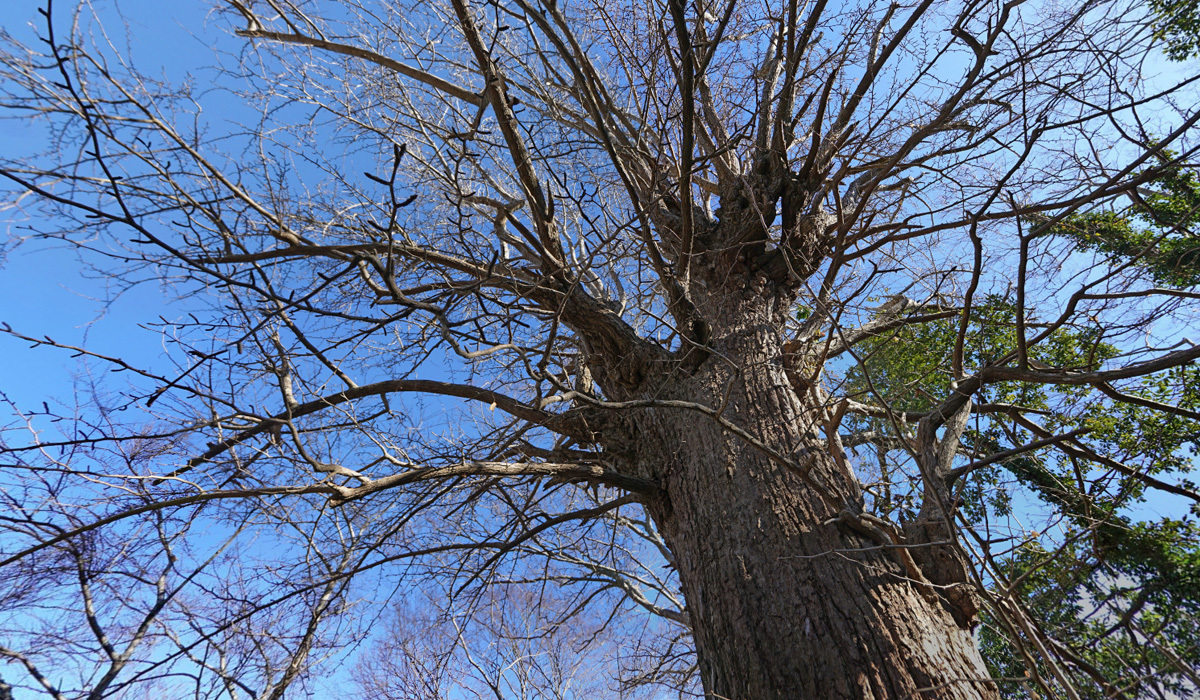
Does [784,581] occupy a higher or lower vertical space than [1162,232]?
lower

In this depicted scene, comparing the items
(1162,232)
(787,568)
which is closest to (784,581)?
(787,568)

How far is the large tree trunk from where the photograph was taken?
6.00 ft

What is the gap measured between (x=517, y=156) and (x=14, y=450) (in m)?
2.40

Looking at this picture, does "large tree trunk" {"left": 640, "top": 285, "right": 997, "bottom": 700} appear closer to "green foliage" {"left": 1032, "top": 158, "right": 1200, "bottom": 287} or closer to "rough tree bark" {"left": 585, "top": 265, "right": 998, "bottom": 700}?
"rough tree bark" {"left": 585, "top": 265, "right": 998, "bottom": 700}

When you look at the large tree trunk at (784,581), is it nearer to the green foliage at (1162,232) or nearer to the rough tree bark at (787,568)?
the rough tree bark at (787,568)

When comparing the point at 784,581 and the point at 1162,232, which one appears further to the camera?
the point at 1162,232

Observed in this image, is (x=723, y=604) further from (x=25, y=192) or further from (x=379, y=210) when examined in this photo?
(x=379, y=210)

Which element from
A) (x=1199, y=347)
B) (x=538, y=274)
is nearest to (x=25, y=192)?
(x=538, y=274)

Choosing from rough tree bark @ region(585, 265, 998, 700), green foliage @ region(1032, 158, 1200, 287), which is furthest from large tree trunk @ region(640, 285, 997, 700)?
green foliage @ region(1032, 158, 1200, 287)

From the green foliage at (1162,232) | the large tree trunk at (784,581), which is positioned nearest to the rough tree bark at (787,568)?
the large tree trunk at (784,581)

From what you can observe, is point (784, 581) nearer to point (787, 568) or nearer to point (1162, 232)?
point (787, 568)

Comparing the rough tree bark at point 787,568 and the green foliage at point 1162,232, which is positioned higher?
the green foliage at point 1162,232

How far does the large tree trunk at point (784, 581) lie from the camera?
1830 mm

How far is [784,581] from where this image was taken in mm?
2086
